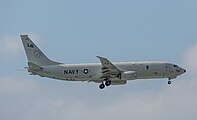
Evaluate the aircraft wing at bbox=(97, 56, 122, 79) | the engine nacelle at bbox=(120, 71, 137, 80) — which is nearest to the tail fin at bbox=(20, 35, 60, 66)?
the aircraft wing at bbox=(97, 56, 122, 79)

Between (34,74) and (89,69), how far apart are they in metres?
10.8

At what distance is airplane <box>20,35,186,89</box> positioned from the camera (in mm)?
122375

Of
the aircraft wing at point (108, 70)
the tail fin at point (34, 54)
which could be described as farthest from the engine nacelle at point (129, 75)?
the tail fin at point (34, 54)

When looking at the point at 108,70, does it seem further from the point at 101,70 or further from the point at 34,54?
the point at 34,54

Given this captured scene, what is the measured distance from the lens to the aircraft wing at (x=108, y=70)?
4825 inches

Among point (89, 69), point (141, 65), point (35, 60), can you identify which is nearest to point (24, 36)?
point (35, 60)

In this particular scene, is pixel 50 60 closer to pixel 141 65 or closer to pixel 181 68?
pixel 141 65

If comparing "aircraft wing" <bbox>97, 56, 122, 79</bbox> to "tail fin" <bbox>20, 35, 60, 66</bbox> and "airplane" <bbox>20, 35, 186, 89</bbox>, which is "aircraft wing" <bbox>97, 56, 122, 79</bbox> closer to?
"airplane" <bbox>20, 35, 186, 89</bbox>

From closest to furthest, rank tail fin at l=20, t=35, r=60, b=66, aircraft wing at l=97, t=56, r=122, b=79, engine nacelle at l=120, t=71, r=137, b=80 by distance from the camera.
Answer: engine nacelle at l=120, t=71, r=137, b=80 → aircraft wing at l=97, t=56, r=122, b=79 → tail fin at l=20, t=35, r=60, b=66

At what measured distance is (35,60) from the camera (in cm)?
12481

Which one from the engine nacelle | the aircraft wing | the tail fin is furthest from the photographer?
the tail fin

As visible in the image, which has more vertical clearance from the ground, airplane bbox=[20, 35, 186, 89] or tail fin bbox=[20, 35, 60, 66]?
tail fin bbox=[20, 35, 60, 66]

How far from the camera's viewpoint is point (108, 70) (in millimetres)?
123875

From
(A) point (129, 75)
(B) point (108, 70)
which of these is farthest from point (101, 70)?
(A) point (129, 75)
